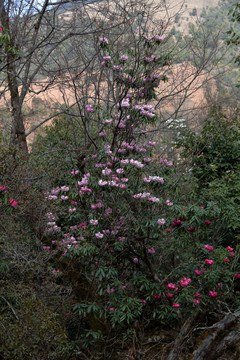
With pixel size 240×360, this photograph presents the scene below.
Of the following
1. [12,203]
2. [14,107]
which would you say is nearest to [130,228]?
[12,203]

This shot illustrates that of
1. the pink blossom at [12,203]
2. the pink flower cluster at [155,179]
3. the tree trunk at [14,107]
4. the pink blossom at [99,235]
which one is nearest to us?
the pink blossom at [12,203]

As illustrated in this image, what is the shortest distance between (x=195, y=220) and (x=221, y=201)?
2.44ft

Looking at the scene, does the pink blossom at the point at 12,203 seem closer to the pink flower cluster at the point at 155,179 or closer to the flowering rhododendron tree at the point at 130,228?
the flowering rhododendron tree at the point at 130,228

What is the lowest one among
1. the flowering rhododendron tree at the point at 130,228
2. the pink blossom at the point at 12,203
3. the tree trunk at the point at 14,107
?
the flowering rhododendron tree at the point at 130,228

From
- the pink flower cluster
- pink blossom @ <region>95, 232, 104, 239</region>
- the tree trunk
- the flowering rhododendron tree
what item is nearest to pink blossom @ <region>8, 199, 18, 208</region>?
the flowering rhododendron tree

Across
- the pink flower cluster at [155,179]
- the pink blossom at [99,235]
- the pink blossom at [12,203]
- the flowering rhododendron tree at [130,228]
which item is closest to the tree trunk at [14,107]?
the flowering rhododendron tree at [130,228]

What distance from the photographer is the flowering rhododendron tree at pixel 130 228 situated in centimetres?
441

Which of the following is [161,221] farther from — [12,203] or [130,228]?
[12,203]

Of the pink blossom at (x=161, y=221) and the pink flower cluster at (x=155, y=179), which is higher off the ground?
the pink flower cluster at (x=155, y=179)

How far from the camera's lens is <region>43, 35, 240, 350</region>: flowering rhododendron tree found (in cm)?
441

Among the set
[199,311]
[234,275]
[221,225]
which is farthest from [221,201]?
[199,311]

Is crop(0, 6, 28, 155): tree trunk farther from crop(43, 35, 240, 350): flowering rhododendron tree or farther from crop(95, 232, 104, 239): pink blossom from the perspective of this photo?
crop(95, 232, 104, 239): pink blossom

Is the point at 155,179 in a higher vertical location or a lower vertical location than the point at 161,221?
higher

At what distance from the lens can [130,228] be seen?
470 centimetres
